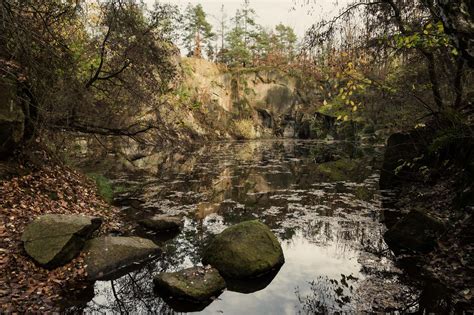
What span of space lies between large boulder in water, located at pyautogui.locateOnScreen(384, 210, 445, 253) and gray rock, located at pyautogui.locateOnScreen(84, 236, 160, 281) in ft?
20.0

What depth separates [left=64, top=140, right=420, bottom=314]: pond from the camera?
20.5ft

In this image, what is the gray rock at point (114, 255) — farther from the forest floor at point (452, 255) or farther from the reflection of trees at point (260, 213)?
the forest floor at point (452, 255)

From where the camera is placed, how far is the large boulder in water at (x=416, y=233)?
783cm

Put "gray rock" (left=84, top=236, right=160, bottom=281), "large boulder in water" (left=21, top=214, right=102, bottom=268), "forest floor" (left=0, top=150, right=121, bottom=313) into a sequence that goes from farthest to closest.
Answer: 1. "gray rock" (left=84, top=236, right=160, bottom=281)
2. "large boulder in water" (left=21, top=214, right=102, bottom=268)
3. "forest floor" (left=0, top=150, right=121, bottom=313)

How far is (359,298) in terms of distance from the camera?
6281mm

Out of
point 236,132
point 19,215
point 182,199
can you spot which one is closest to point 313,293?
point 19,215

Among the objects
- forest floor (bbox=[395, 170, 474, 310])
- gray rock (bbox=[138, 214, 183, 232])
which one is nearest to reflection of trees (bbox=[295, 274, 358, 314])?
forest floor (bbox=[395, 170, 474, 310])

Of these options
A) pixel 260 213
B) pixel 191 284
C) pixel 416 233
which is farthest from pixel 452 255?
pixel 260 213

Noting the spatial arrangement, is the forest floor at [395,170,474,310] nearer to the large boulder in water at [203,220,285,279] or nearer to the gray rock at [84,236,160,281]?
the large boulder in water at [203,220,285,279]

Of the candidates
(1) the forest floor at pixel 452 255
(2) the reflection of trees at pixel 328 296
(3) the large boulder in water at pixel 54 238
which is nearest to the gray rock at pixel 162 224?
(3) the large boulder in water at pixel 54 238

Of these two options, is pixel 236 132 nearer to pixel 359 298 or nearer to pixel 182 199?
pixel 182 199

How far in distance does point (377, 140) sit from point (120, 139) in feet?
120

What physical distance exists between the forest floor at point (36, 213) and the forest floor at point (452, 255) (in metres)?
7.03

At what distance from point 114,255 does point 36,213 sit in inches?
92.5
